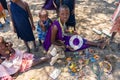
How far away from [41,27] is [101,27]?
1664 mm

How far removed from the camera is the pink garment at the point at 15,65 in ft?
12.2

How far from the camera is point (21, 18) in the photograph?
383 cm

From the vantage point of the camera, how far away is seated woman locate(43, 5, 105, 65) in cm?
369

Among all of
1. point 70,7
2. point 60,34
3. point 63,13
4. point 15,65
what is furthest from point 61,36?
point 15,65

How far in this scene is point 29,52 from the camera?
4.37m

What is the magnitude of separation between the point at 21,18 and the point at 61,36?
0.84 meters

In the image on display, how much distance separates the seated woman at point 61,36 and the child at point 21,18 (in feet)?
1.40

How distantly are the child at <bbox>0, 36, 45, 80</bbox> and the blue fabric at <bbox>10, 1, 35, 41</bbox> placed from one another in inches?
14.7

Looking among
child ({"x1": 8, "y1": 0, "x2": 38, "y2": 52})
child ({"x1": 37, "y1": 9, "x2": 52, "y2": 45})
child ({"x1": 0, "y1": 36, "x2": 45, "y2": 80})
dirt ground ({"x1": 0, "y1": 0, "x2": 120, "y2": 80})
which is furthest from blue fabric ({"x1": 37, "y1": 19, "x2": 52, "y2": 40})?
child ({"x1": 0, "y1": 36, "x2": 45, "y2": 80})

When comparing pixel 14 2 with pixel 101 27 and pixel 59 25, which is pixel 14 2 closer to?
pixel 59 25

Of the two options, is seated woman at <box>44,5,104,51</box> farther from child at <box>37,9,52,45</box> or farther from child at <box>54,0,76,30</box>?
child at <box>54,0,76,30</box>

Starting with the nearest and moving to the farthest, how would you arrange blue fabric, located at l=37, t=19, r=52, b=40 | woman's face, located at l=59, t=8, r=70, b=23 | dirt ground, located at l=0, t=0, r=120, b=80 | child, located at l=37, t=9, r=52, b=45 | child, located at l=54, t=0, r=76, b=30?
1. woman's face, located at l=59, t=8, r=70, b=23
2. dirt ground, located at l=0, t=0, r=120, b=80
3. child, located at l=37, t=9, r=52, b=45
4. blue fabric, located at l=37, t=19, r=52, b=40
5. child, located at l=54, t=0, r=76, b=30

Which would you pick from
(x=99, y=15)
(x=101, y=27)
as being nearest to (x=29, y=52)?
(x=101, y=27)

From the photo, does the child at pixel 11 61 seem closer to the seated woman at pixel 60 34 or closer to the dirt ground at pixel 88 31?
the dirt ground at pixel 88 31
